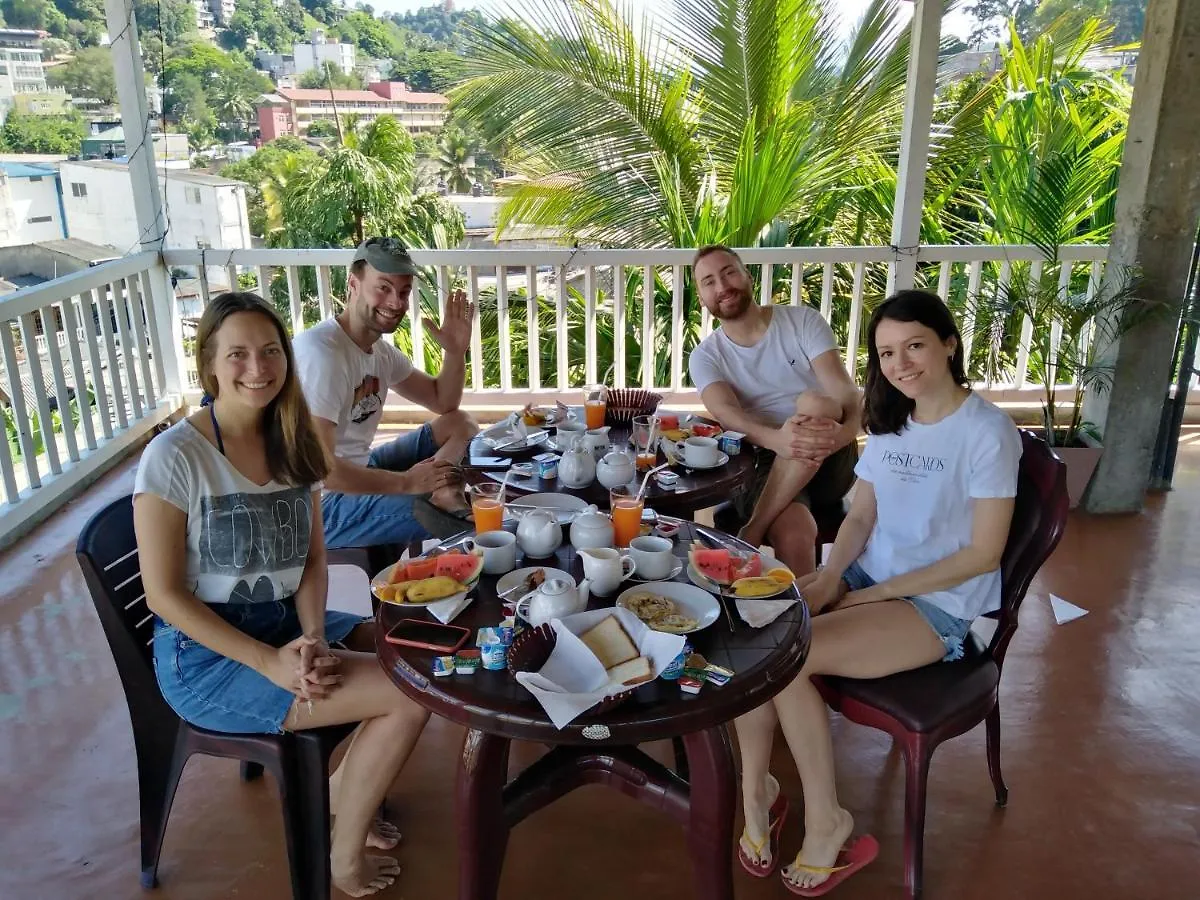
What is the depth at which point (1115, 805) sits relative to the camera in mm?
1969

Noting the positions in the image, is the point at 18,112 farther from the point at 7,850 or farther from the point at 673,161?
the point at 673,161

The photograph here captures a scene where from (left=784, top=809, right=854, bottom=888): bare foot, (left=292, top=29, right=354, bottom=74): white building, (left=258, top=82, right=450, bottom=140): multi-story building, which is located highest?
(left=292, top=29, right=354, bottom=74): white building

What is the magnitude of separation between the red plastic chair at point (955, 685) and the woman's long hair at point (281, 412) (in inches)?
42.4

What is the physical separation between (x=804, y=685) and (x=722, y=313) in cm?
132

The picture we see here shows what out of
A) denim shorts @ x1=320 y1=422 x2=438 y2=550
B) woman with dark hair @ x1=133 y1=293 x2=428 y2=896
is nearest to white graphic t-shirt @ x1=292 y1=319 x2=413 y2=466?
denim shorts @ x1=320 y1=422 x2=438 y2=550

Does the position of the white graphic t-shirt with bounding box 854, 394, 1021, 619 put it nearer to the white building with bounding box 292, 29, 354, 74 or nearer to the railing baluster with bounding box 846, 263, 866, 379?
the railing baluster with bounding box 846, 263, 866, 379

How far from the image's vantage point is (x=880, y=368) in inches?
73.3

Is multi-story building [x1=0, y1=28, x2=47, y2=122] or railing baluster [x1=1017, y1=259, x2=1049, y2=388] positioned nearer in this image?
multi-story building [x1=0, y1=28, x2=47, y2=122]

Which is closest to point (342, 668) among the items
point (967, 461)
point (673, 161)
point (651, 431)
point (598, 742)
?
point (598, 742)

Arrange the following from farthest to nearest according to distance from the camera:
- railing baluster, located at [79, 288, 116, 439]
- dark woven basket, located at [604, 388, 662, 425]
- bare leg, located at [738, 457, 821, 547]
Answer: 1. railing baluster, located at [79, 288, 116, 439]
2. dark woven basket, located at [604, 388, 662, 425]
3. bare leg, located at [738, 457, 821, 547]

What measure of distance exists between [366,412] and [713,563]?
130 cm

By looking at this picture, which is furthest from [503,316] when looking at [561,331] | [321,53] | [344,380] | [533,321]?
[321,53]

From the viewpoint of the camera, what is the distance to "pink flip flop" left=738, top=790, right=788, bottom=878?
5.80 feet

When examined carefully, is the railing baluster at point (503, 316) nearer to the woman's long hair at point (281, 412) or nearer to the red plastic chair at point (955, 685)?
the woman's long hair at point (281, 412)
